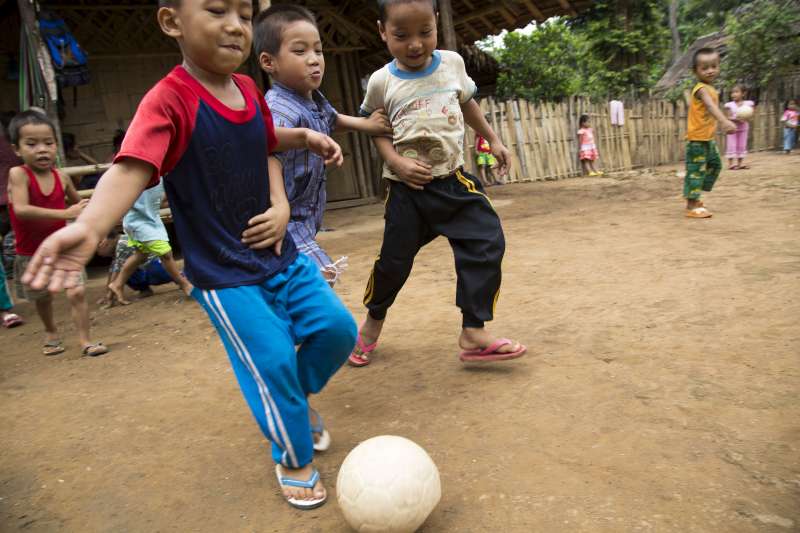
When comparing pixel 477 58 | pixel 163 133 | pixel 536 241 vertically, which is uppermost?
pixel 477 58

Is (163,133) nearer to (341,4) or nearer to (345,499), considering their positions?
(345,499)

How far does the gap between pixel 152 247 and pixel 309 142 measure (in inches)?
125

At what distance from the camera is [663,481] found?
1.71m

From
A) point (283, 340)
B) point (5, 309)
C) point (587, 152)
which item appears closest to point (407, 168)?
point (283, 340)

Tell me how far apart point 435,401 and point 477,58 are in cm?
1295

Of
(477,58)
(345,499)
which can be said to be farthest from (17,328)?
(477,58)

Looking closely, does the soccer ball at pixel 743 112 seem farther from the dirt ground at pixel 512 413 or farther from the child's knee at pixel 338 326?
the child's knee at pixel 338 326

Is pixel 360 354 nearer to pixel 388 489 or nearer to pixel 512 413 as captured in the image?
pixel 512 413

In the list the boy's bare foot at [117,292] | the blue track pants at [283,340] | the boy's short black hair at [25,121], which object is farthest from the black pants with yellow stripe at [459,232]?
the boy's bare foot at [117,292]

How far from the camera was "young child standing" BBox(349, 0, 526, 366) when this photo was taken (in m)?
2.56

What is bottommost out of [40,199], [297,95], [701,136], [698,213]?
[698,213]

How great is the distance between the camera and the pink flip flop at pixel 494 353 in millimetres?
2648

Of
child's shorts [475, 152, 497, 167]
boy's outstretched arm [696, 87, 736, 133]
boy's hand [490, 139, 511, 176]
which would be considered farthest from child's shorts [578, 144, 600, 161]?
boy's hand [490, 139, 511, 176]

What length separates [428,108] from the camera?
2557 millimetres
